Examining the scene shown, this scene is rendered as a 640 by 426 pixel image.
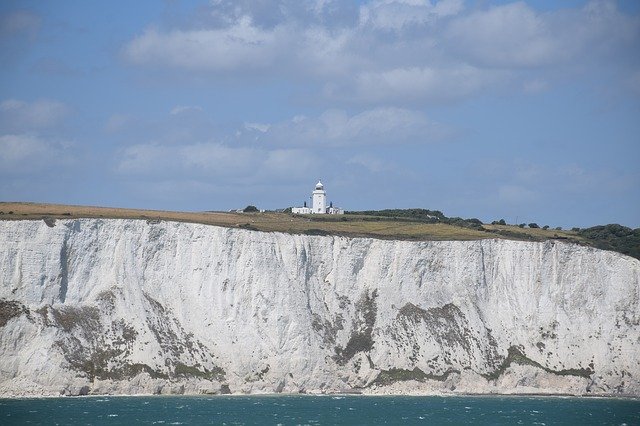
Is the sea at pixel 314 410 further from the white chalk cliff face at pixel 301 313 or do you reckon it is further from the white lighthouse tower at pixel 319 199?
the white lighthouse tower at pixel 319 199

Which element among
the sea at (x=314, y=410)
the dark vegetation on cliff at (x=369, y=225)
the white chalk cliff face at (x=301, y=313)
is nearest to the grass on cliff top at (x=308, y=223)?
the dark vegetation on cliff at (x=369, y=225)

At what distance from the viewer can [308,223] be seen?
4774 inches

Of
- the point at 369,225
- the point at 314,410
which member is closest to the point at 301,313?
the point at 314,410

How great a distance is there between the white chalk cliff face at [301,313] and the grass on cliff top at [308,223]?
233cm

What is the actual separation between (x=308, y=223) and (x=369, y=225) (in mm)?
6441

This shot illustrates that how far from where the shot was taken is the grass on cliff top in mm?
109975

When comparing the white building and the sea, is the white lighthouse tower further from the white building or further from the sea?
the sea

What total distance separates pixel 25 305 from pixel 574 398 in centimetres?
4326

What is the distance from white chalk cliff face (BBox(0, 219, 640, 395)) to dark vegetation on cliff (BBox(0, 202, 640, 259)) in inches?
100.0

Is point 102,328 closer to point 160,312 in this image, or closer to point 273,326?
point 160,312

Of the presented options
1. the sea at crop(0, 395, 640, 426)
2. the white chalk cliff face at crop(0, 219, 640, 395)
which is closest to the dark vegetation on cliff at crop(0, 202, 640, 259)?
the white chalk cliff face at crop(0, 219, 640, 395)

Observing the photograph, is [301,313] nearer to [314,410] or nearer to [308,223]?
[308,223]

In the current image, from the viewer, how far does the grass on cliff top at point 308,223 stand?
110m

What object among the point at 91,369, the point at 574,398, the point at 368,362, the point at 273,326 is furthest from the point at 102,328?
the point at 574,398
